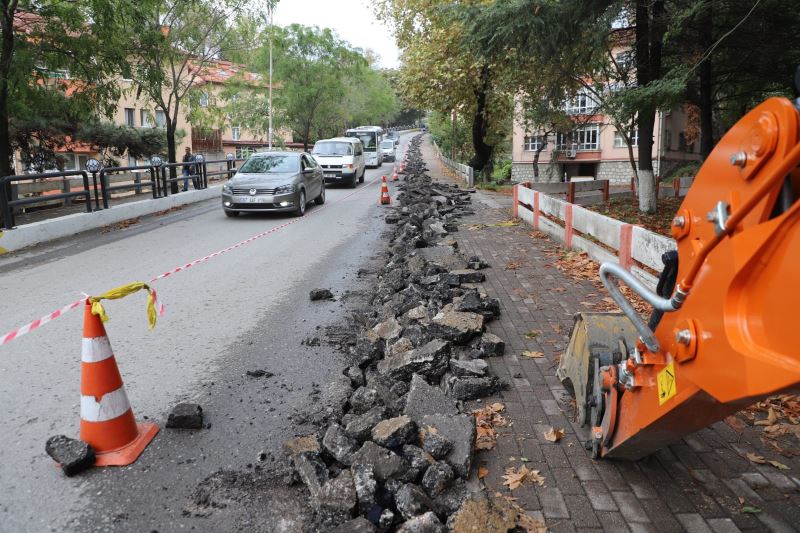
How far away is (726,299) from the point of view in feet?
6.32

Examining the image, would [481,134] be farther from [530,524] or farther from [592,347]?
[530,524]

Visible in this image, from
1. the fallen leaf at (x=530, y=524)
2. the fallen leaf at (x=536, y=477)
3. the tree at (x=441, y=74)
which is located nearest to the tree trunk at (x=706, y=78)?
the tree at (x=441, y=74)

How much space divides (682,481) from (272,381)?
3145 mm

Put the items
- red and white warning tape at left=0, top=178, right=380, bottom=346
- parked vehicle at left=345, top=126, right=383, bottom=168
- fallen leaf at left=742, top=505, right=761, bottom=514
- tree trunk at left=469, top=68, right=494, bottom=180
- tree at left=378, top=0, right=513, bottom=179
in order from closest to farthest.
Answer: fallen leaf at left=742, top=505, right=761, bottom=514
red and white warning tape at left=0, top=178, right=380, bottom=346
tree at left=378, top=0, right=513, bottom=179
tree trunk at left=469, top=68, right=494, bottom=180
parked vehicle at left=345, top=126, right=383, bottom=168

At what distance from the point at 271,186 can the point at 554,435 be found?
12588 mm

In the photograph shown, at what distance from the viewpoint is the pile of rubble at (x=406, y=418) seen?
298 cm

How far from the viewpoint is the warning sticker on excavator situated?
2312 millimetres

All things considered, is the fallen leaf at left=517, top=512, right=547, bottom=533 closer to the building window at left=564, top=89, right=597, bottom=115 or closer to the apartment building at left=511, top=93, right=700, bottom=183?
the building window at left=564, top=89, right=597, bottom=115

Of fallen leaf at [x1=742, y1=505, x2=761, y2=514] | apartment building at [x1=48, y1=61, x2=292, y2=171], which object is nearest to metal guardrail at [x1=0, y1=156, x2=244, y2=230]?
apartment building at [x1=48, y1=61, x2=292, y2=171]

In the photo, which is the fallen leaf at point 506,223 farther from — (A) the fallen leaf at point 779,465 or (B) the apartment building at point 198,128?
(B) the apartment building at point 198,128

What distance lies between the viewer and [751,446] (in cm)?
353

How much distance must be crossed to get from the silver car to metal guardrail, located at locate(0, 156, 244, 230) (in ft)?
9.37

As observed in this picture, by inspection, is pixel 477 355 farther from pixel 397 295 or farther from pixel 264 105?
pixel 264 105

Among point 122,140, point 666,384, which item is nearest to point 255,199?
point 666,384
